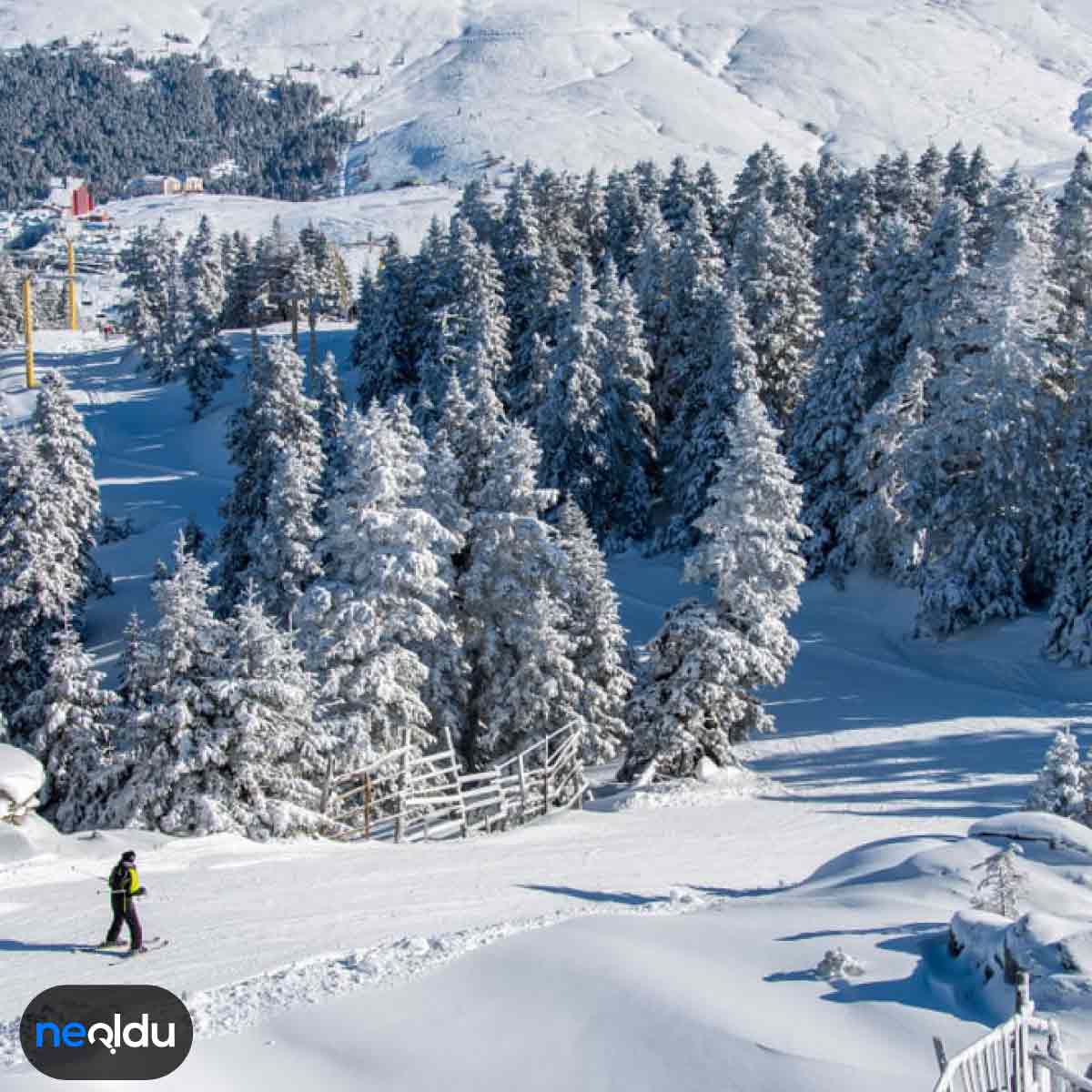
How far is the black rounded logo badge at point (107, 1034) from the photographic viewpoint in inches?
360

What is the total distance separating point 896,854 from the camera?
52.9ft

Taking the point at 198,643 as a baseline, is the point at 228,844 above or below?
below

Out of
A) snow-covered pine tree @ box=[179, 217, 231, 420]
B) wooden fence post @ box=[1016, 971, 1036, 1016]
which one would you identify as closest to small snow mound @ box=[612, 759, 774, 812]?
wooden fence post @ box=[1016, 971, 1036, 1016]

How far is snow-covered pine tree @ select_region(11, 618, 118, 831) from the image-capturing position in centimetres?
2844

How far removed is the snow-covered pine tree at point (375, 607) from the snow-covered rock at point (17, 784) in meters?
8.23

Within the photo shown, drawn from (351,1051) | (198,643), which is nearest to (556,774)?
(198,643)

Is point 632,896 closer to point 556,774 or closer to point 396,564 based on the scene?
point 556,774

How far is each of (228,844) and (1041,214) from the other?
36.2 metres

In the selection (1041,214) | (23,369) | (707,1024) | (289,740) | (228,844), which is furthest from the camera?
(23,369)

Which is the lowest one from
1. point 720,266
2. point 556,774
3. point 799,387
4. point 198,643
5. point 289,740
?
point 556,774

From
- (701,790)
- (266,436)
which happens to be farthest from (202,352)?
(701,790)

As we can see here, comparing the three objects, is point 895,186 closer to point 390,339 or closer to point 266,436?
point 390,339

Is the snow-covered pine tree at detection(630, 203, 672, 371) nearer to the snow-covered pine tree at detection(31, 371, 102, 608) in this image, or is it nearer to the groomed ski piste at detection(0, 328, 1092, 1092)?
the snow-covered pine tree at detection(31, 371, 102, 608)

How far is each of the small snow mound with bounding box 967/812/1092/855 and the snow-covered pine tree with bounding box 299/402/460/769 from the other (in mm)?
14080
